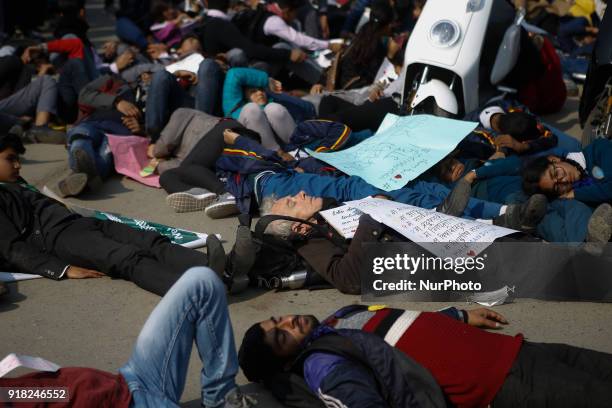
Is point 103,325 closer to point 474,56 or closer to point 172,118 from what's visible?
point 172,118

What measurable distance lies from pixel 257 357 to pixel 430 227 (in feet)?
4.64

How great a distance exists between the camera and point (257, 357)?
11.2ft

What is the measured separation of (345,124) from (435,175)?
1.06 meters

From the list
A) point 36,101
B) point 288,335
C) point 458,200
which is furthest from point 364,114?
point 288,335

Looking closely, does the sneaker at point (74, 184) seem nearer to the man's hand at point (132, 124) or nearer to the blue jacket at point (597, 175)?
the man's hand at point (132, 124)

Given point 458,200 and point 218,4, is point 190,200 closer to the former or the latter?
point 458,200

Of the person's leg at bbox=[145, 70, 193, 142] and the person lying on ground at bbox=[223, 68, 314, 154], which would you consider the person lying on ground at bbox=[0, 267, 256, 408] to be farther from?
the person's leg at bbox=[145, 70, 193, 142]

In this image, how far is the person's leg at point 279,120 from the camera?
21.1 ft

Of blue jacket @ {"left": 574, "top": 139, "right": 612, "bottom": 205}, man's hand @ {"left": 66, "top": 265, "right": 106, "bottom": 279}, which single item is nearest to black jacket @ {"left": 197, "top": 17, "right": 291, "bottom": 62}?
blue jacket @ {"left": 574, "top": 139, "right": 612, "bottom": 205}

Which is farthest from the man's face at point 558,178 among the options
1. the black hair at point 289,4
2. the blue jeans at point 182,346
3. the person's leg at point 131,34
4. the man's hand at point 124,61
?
A: the person's leg at point 131,34

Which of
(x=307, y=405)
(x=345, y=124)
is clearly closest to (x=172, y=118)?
(x=345, y=124)

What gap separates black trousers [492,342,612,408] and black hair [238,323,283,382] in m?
0.88

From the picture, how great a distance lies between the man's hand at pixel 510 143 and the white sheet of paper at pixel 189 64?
2879 mm

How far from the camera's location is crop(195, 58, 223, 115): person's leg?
6855 millimetres
